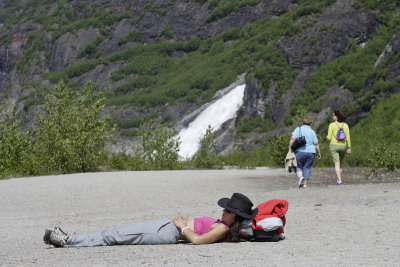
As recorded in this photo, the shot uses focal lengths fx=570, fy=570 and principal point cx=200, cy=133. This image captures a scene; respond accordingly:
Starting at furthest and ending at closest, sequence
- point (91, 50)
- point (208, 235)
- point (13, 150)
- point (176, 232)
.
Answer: point (91, 50) → point (13, 150) → point (176, 232) → point (208, 235)

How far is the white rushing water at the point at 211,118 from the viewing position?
203ft

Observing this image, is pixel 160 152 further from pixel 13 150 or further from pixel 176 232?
pixel 176 232

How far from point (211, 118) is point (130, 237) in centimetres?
6038

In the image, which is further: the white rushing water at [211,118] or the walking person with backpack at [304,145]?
the white rushing water at [211,118]

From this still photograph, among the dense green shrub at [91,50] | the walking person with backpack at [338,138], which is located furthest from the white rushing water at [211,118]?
the dense green shrub at [91,50]

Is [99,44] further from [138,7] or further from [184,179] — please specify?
[184,179]

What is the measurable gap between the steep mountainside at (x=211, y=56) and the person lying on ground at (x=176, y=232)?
2021 cm

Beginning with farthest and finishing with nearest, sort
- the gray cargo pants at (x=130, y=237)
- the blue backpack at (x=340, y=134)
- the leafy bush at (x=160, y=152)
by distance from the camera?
the leafy bush at (x=160, y=152)
the blue backpack at (x=340, y=134)
the gray cargo pants at (x=130, y=237)

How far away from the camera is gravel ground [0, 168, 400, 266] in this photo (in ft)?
19.2

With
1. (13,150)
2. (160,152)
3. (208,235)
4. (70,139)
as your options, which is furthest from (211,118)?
(208,235)

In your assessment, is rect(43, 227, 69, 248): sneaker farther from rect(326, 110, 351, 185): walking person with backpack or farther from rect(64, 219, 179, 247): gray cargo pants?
rect(326, 110, 351, 185): walking person with backpack

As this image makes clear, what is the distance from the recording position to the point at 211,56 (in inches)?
4695

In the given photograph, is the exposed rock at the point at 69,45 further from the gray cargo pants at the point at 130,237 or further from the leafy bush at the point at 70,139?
the gray cargo pants at the point at 130,237

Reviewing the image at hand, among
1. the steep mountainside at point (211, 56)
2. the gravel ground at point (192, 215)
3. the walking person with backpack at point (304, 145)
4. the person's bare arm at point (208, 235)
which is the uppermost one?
the steep mountainside at point (211, 56)
